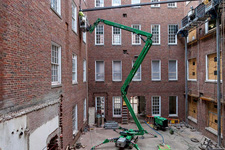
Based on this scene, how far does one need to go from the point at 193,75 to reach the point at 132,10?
9075mm

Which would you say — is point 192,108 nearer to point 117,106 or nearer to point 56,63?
point 117,106

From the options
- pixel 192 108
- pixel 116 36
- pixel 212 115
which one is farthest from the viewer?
pixel 116 36

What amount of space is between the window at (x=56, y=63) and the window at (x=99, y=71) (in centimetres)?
821

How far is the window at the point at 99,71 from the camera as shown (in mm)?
15680

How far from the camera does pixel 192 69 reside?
47.2 ft

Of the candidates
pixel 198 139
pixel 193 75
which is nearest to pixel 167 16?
pixel 193 75

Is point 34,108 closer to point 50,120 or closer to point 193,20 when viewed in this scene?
point 50,120

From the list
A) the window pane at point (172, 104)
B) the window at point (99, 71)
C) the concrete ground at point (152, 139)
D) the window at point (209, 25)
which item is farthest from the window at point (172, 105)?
the window at point (99, 71)

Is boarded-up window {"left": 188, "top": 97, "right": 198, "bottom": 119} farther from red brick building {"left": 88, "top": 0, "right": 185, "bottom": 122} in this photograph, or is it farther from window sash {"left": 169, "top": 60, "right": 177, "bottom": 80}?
window sash {"left": 169, "top": 60, "right": 177, "bottom": 80}

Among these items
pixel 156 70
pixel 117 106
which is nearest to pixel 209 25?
pixel 156 70

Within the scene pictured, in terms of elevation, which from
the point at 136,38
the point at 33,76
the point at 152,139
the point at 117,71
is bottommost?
the point at 152,139

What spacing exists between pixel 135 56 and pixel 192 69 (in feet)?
18.7

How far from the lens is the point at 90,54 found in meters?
15.5

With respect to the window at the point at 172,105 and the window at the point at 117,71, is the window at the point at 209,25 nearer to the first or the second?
the window at the point at 172,105
